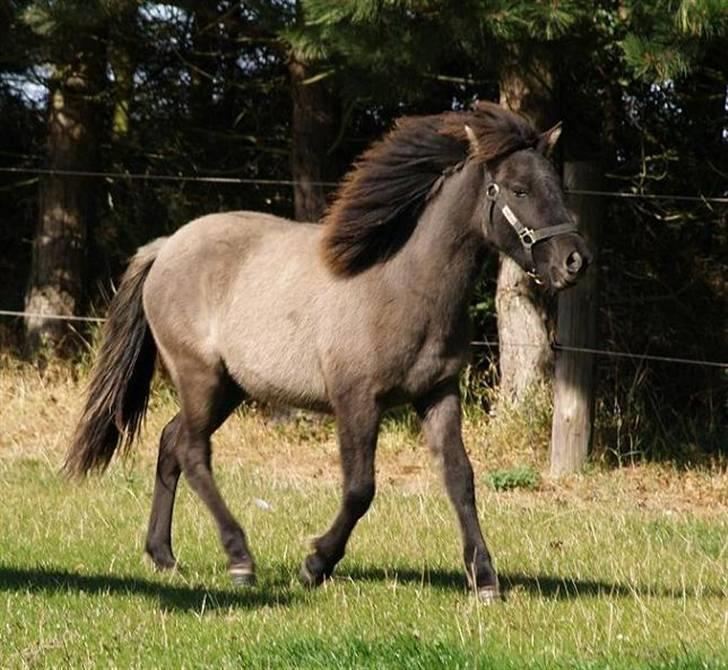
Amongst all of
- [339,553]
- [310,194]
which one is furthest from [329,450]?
[339,553]

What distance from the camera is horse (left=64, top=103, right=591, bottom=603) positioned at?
698cm

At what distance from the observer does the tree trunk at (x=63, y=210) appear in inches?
595

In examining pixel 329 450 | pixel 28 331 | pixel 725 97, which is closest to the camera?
pixel 329 450

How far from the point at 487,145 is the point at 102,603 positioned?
2716mm

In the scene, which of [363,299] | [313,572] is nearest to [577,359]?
[363,299]

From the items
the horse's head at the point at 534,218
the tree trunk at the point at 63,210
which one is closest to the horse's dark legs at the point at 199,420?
the horse's head at the point at 534,218

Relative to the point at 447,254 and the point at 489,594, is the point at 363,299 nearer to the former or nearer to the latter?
the point at 447,254

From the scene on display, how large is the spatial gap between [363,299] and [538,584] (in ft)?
5.17

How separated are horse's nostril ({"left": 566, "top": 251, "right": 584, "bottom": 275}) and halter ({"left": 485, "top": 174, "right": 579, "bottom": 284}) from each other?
0.13 metres

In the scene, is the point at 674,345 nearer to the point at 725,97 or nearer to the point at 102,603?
the point at 725,97

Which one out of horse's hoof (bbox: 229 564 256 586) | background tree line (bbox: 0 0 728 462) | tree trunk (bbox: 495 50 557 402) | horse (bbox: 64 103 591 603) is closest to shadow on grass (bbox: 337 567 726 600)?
horse (bbox: 64 103 591 603)

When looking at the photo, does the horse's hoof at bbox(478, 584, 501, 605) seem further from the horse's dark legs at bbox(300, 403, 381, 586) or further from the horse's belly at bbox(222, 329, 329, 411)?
the horse's belly at bbox(222, 329, 329, 411)

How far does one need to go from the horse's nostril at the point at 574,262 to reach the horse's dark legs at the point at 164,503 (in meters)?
2.38

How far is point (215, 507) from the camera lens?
24.8ft
